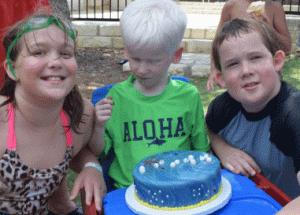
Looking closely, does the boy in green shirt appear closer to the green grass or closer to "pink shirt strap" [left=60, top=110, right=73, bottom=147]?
"pink shirt strap" [left=60, top=110, right=73, bottom=147]

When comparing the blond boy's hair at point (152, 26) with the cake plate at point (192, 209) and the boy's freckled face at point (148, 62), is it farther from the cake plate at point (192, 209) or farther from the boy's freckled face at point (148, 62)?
the cake plate at point (192, 209)

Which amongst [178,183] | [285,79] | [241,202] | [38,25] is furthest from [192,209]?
[285,79]

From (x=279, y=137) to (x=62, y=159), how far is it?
38.7 inches

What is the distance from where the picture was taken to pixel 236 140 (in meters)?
1.84

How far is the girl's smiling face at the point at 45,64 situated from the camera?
1527 millimetres

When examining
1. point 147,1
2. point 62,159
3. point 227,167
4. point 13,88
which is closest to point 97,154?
point 62,159

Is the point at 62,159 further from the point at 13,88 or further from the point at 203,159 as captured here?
the point at 203,159

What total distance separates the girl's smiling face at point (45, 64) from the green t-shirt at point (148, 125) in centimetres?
36

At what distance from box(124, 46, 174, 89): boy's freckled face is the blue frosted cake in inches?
16.8

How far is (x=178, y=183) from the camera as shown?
133 cm

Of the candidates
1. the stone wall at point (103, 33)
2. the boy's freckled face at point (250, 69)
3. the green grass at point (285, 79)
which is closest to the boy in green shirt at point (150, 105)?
the boy's freckled face at point (250, 69)

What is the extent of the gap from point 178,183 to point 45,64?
70 centimetres

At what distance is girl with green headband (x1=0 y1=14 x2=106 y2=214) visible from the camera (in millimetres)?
1548

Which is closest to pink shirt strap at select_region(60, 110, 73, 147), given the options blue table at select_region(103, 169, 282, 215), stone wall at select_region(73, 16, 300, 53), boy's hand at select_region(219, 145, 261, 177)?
blue table at select_region(103, 169, 282, 215)
